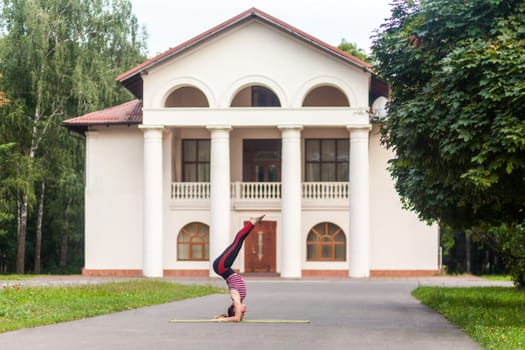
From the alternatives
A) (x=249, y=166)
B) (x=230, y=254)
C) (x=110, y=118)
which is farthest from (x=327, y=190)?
(x=230, y=254)

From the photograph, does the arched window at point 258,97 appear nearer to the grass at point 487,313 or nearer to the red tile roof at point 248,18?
the red tile roof at point 248,18

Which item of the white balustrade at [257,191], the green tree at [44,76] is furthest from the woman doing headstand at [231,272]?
the green tree at [44,76]

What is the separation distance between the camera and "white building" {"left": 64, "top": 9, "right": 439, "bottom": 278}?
1614 inches

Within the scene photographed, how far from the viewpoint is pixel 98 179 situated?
144 ft

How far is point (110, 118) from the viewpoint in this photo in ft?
143

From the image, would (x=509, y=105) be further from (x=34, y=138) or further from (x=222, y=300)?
(x=34, y=138)

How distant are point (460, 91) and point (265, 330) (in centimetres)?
483

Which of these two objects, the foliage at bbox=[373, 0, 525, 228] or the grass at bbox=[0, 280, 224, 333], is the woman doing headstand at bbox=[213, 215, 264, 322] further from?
the foliage at bbox=[373, 0, 525, 228]

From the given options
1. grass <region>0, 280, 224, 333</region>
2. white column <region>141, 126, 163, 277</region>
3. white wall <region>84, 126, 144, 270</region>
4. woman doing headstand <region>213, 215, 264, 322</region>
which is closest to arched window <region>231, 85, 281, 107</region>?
white wall <region>84, 126, 144, 270</region>

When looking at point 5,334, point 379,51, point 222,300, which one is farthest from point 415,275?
point 5,334

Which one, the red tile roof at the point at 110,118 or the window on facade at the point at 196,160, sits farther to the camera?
the window on facade at the point at 196,160

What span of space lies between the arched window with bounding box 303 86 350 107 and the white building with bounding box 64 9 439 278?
0.05 metres

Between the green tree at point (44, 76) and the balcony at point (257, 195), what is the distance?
7.96 m

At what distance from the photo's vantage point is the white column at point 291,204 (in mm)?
40875
